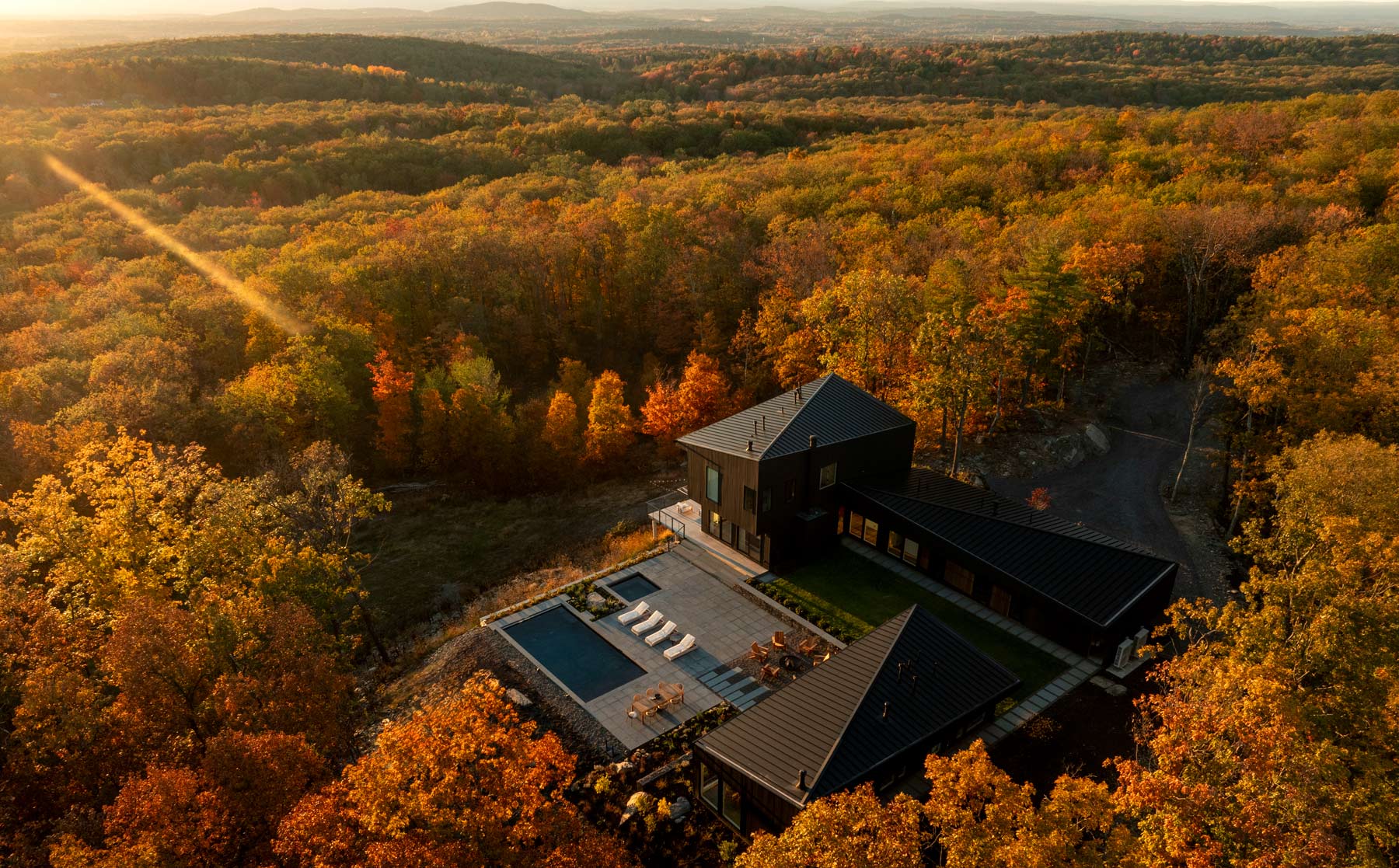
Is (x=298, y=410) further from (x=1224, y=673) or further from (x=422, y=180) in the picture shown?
(x=422, y=180)

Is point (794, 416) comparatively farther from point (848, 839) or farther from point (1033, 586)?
point (848, 839)

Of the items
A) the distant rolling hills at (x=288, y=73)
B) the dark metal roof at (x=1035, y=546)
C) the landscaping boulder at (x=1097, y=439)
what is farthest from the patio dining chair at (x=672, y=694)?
the distant rolling hills at (x=288, y=73)

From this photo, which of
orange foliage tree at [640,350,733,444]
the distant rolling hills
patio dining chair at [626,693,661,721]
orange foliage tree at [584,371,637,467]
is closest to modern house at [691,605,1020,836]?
patio dining chair at [626,693,661,721]

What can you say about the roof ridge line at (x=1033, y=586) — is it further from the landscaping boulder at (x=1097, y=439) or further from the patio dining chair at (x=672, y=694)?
the landscaping boulder at (x=1097, y=439)

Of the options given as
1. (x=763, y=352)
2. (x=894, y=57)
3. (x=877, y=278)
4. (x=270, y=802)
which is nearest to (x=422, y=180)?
(x=763, y=352)

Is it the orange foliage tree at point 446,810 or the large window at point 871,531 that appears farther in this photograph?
the large window at point 871,531
